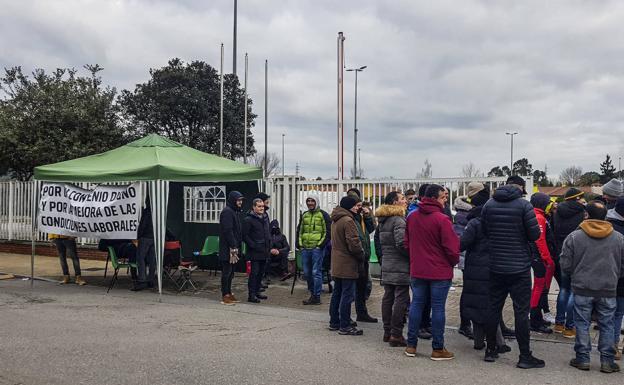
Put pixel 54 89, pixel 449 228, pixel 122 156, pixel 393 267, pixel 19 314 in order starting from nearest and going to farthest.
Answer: pixel 449 228 → pixel 393 267 → pixel 19 314 → pixel 122 156 → pixel 54 89

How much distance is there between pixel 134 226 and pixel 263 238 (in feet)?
8.19

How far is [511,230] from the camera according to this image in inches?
220

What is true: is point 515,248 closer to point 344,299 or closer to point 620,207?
point 620,207

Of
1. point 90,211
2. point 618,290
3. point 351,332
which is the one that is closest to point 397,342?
point 351,332

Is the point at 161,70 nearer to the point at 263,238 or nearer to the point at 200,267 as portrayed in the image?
the point at 200,267

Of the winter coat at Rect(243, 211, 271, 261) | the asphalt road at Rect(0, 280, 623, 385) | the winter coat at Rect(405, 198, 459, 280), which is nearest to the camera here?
the asphalt road at Rect(0, 280, 623, 385)

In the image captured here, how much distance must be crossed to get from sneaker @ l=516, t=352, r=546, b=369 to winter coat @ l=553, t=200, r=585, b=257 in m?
1.92

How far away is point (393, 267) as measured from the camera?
252 inches

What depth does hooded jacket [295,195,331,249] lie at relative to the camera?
9.12 meters

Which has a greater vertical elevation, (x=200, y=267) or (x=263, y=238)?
(x=263, y=238)

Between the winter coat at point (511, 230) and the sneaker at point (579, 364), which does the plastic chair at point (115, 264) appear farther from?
the sneaker at point (579, 364)

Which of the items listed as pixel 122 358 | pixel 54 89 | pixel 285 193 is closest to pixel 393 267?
pixel 122 358

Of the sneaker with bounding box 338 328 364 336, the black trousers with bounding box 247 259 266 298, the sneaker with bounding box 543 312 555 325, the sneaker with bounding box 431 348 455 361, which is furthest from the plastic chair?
the sneaker with bounding box 543 312 555 325

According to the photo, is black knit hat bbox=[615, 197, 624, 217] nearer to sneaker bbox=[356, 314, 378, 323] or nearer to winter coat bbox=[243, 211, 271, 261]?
sneaker bbox=[356, 314, 378, 323]
